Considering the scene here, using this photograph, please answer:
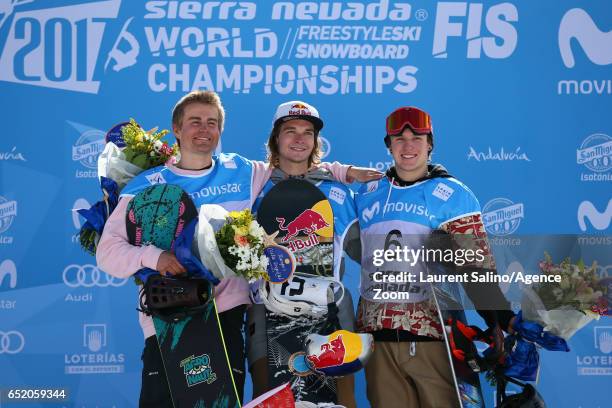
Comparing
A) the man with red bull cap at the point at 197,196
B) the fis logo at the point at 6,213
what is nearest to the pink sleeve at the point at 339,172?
the man with red bull cap at the point at 197,196

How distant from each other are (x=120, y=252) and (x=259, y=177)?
79 cm

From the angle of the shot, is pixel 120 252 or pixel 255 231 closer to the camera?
pixel 255 231

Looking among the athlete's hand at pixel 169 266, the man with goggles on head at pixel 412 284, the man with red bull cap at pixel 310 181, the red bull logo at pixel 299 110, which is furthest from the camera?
the red bull logo at pixel 299 110

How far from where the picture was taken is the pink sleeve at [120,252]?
122 inches

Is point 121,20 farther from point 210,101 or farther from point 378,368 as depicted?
point 378,368

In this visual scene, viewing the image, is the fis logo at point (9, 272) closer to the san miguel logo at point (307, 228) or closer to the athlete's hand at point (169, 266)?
the athlete's hand at point (169, 266)

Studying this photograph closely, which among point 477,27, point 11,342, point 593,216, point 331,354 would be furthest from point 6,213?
point 593,216

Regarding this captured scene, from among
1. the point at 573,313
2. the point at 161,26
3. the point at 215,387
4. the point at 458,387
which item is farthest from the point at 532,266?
the point at 161,26

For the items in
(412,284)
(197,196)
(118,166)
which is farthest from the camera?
(118,166)

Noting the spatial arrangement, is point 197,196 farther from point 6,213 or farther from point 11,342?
point 11,342

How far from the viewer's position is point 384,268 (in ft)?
10.8

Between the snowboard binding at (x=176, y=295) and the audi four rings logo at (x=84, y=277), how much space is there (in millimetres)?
1649

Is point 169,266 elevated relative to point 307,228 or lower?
lower

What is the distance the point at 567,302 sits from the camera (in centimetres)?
308
